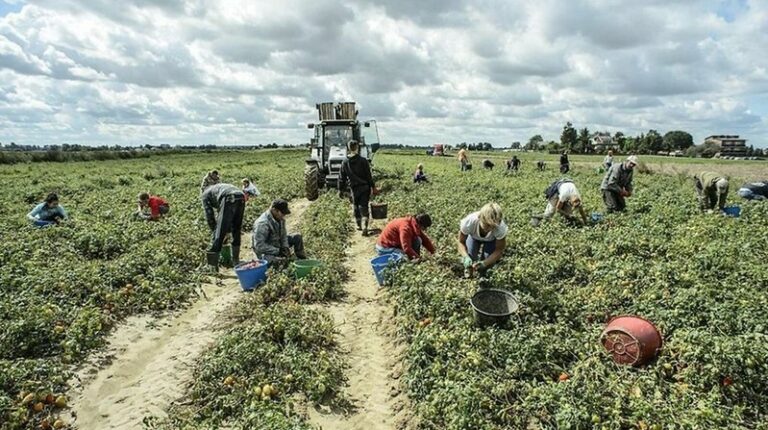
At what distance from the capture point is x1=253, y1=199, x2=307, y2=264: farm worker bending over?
7.64 meters

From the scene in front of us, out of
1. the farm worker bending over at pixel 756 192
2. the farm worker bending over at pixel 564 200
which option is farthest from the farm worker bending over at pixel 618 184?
the farm worker bending over at pixel 756 192

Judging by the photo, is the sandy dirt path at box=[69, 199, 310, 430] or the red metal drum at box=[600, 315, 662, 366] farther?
the red metal drum at box=[600, 315, 662, 366]

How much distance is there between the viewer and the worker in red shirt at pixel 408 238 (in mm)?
7547

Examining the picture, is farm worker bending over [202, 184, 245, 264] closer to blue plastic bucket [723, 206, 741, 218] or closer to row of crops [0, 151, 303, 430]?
row of crops [0, 151, 303, 430]

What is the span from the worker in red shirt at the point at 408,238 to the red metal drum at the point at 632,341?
325 centimetres

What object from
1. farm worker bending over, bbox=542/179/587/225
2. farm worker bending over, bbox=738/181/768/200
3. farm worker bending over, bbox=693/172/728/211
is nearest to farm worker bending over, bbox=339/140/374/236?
farm worker bending over, bbox=542/179/587/225

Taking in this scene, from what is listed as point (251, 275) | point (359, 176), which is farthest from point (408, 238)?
point (359, 176)

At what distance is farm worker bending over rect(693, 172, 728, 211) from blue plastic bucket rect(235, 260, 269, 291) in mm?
11236

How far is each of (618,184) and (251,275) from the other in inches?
374

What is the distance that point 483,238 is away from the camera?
6750 mm

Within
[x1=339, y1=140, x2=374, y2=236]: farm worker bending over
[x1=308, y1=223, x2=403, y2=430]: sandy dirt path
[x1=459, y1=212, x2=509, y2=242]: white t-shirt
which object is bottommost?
[x1=308, y1=223, x2=403, y2=430]: sandy dirt path

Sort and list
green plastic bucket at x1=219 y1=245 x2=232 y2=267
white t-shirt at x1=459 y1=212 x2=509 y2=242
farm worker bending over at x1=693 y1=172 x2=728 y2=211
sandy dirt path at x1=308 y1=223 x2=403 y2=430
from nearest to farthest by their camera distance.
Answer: sandy dirt path at x1=308 y1=223 x2=403 y2=430 < white t-shirt at x1=459 y1=212 x2=509 y2=242 < green plastic bucket at x1=219 y1=245 x2=232 y2=267 < farm worker bending over at x1=693 y1=172 x2=728 y2=211

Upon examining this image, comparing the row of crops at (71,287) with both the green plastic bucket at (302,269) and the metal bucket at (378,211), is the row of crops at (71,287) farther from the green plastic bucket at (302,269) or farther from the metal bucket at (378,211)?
the metal bucket at (378,211)

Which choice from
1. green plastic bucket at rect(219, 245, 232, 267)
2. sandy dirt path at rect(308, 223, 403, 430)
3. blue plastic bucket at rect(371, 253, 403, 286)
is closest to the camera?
sandy dirt path at rect(308, 223, 403, 430)
